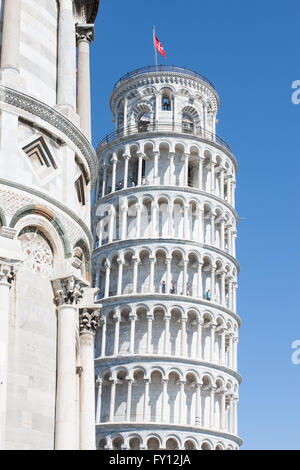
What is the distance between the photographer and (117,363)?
2616 inches

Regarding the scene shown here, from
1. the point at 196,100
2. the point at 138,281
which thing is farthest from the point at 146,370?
the point at 196,100

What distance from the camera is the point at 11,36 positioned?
21219 millimetres

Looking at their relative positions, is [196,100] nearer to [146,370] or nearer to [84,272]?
[146,370]

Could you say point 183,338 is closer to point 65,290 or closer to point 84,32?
point 84,32

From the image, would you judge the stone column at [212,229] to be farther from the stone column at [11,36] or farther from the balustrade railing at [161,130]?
the stone column at [11,36]

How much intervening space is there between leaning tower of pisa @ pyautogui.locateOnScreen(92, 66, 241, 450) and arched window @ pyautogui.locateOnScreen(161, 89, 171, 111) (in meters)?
0.10

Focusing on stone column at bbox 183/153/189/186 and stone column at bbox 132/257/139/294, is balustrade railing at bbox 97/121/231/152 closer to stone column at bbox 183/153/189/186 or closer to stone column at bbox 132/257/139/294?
stone column at bbox 183/153/189/186

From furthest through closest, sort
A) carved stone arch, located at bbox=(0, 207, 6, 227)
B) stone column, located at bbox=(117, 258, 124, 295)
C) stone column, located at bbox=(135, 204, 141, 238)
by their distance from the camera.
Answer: stone column, located at bbox=(135, 204, 141, 238) < stone column, located at bbox=(117, 258, 124, 295) < carved stone arch, located at bbox=(0, 207, 6, 227)

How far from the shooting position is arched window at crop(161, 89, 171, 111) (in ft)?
256

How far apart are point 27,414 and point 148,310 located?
49.2 meters

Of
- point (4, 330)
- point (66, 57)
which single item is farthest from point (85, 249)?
point (66, 57)

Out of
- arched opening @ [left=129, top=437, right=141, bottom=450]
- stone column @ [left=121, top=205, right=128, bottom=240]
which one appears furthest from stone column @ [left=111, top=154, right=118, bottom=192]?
arched opening @ [left=129, top=437, right=141, bottom=450]

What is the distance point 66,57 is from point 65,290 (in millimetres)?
7137

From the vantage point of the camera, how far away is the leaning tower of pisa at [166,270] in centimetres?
6569
